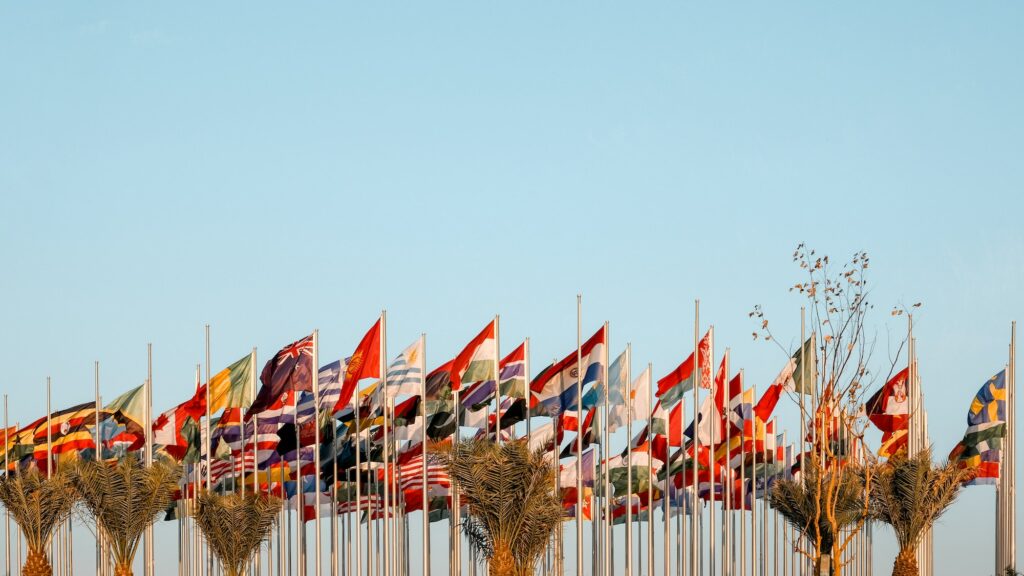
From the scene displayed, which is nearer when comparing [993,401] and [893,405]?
[993,401]

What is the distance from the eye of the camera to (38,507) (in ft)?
138

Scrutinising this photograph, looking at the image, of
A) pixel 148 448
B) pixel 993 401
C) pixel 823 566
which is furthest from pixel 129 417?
pixel 993 401

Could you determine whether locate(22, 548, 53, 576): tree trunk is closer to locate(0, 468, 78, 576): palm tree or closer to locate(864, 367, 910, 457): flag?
locate(0, 468, 78, 576): palm tree

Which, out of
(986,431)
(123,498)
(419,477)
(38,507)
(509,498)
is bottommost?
(38,507)

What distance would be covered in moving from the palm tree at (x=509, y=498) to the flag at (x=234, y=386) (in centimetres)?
1423

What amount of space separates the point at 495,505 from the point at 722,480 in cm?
2622

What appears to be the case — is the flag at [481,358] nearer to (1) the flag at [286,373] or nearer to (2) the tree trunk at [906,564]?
(1) the flag at [286,373]

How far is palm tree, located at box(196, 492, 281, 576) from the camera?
40844 millimetres

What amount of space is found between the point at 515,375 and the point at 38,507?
549 inches

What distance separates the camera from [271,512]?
41.3m

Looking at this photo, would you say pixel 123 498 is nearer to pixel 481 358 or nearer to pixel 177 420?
pixel 177 420

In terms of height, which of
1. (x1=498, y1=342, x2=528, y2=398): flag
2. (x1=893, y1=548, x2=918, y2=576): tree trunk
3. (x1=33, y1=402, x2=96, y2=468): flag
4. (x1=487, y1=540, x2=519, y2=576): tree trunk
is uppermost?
(x1=498, y1=342, x2=528, y2=398): flag

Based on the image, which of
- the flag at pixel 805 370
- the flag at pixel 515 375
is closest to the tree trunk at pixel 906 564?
the flag at pixel 805 370

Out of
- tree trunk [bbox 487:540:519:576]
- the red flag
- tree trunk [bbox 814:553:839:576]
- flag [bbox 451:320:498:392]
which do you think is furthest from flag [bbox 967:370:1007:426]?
tree trunk [bbox 487:540:519:576]
